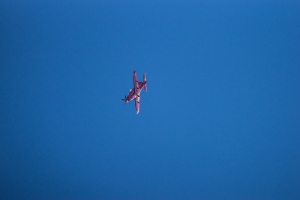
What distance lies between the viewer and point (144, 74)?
11391 mm

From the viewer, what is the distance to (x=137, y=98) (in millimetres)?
11109

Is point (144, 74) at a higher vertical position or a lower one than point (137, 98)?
higher

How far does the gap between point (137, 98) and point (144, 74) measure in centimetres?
131
